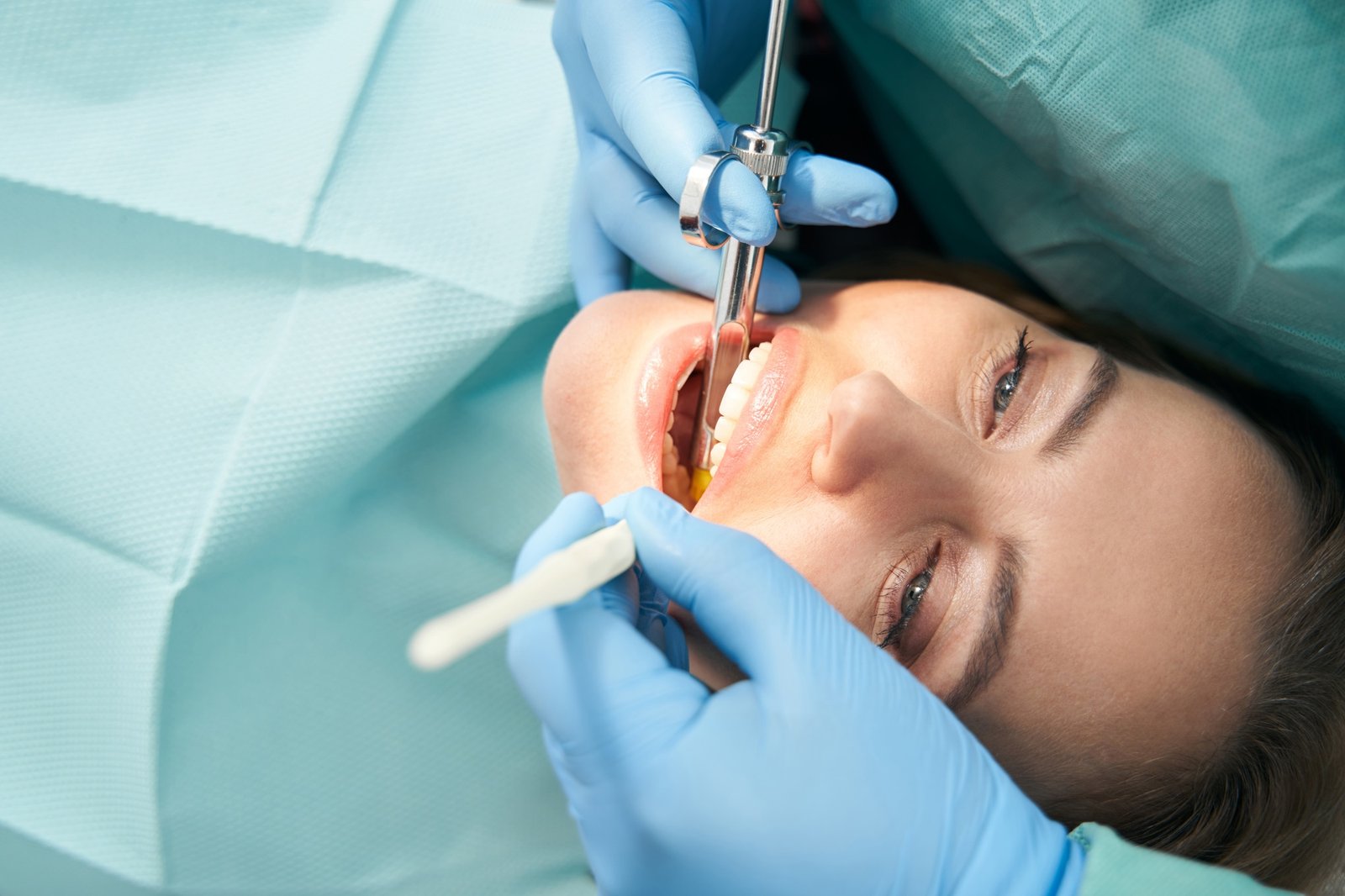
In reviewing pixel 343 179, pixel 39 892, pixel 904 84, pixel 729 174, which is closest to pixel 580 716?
pixel 729 174

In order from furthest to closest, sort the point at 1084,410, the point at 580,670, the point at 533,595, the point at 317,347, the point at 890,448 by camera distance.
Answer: the point at 317,347 → the point at 1084,410 → the point at 890,448 → the point at 580,670 → the point at 533,595

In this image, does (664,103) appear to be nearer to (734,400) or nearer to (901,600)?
(734,400)

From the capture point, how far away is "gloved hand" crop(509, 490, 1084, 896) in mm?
818

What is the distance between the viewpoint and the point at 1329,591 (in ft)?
3.62

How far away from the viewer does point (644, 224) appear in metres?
1.20

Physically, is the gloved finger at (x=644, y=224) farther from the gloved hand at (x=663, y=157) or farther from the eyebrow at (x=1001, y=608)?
the eyebrow at (x=1001, y=608)

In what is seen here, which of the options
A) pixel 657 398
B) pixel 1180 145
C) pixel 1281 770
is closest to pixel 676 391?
pixel 657 398

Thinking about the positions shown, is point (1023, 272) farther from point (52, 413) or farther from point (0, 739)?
point (0, 739)

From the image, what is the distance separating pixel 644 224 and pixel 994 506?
Result: 529mm

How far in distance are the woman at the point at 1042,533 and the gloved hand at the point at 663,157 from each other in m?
0.10

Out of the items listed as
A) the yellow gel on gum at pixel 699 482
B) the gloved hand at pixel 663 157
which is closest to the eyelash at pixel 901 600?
the yellow gel on gum at pixel 699 482

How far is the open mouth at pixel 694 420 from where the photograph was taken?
104 centimetres

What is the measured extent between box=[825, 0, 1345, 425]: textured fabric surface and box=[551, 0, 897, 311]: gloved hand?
9.6 inches

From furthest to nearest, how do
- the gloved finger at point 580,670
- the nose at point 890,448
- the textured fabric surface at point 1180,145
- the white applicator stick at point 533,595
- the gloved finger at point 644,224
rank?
the gloved finger at point 644,224, the textured fabric surface at point 1180,145, the nose at point 890,448, the gloved finger at point 580,670, the white applicator stick at point 533,595
